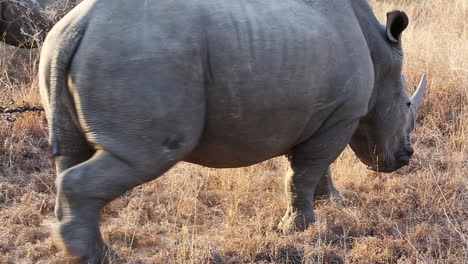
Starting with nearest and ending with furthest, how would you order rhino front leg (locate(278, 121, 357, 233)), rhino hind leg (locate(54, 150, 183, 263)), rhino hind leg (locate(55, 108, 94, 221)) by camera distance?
1. rhino hind leg (locate(54, 150, 183, 263))
2. rhino hind leg (locate(55, 108, 94, 221))
3. rhino front leg (locate(278, 121, 357, 233))

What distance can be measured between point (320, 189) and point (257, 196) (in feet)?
1.56

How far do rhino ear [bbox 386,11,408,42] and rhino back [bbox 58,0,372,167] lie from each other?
14.4 inches

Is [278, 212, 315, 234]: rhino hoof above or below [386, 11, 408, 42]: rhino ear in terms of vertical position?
below

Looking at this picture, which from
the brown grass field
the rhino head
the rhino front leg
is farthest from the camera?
the rhino head

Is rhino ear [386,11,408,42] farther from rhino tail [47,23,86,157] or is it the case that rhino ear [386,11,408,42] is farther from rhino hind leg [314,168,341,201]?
rhino tail [47,23,86,157]

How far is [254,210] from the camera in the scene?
15.7 feet

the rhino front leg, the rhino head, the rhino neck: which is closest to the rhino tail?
the rhino front leg

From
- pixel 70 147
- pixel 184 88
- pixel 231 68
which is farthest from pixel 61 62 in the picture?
pixel 231 68

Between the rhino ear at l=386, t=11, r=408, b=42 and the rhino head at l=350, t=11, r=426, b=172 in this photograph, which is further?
the rhino head at l=350, t=11, r=426, b=172

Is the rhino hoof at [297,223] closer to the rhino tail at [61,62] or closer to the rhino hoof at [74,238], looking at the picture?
the rhino hoof at [74,238]

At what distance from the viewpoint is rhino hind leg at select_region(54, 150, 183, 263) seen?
3.22 m

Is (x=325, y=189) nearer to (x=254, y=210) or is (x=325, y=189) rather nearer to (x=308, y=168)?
(x=254, y=210)

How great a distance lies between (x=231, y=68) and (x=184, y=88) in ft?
0.99

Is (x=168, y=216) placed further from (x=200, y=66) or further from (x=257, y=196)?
(x=200, y=66)
